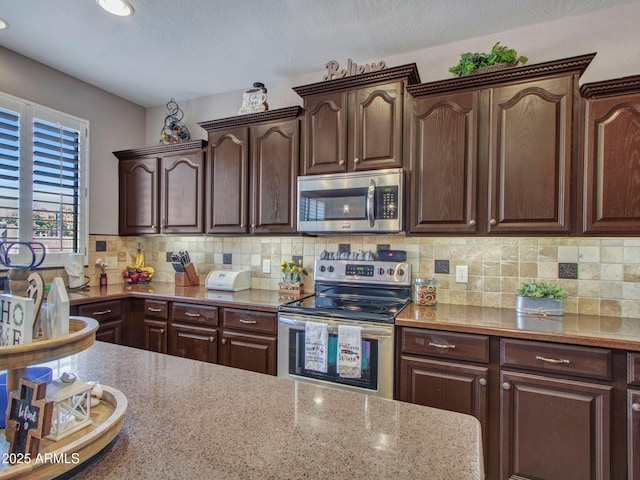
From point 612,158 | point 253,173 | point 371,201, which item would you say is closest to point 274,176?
point 253,173

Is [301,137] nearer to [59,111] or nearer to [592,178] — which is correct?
[592,178]

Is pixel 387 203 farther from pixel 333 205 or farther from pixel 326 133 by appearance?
pixel 326 133

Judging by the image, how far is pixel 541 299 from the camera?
6.35ft

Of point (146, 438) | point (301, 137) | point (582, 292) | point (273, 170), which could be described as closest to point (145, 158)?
point (273, 170)

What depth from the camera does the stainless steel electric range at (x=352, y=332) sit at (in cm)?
187

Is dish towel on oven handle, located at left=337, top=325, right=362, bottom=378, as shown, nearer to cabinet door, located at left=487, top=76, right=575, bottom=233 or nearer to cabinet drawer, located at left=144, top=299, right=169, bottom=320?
cabinet door, located at left=487, top=76, right=575, bottom=233

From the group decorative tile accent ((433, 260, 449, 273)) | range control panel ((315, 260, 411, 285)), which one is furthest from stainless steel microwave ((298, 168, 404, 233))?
decorative tile accent ((433, 260, 449, 273))

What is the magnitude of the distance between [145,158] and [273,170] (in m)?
1.41

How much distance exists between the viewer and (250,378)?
3.36 feet

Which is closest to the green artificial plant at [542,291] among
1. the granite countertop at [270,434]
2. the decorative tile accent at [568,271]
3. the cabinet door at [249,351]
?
the decorative tile accent at [568,271]

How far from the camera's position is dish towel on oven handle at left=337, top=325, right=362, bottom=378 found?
1882 mm

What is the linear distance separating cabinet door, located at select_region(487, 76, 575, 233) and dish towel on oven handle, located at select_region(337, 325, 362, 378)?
0.99 metres

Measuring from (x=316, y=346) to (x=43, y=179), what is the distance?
2460 mm

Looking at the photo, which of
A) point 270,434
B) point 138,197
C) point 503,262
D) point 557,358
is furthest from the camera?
point 138,197
